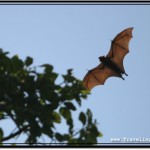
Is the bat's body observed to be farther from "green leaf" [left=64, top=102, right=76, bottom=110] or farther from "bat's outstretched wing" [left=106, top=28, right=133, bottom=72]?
"green leaf" [left=64, top=102, right=76, bottom=110]

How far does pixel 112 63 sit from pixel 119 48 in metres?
0.89

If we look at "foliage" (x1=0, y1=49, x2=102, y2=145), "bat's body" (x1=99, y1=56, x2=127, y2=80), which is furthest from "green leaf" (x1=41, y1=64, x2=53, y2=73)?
"bat's body" (x1=99, y1=56, x2=127, y2=80)

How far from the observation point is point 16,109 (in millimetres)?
6109

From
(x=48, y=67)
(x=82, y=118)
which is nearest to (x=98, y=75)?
(x=48, y=67)

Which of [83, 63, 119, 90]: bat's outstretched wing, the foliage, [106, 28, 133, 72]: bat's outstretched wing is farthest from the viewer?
[106, 28, 133, 72]: bat's outstretched wing

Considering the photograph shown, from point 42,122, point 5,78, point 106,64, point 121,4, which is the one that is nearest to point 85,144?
point 42,122

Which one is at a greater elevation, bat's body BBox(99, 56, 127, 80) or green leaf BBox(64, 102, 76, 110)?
bat's body BBox(99, 56, 127, 80)

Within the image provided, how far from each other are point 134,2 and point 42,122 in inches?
224

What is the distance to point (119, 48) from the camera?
16297mm

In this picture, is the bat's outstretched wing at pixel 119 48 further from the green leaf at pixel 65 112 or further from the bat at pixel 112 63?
the green leaf at pixel 65 112

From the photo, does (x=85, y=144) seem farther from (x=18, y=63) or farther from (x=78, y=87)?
(x=18, y=63)

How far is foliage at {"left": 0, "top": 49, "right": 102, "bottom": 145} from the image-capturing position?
6.27 m

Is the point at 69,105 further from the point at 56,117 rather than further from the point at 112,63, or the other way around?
the point at 112,63

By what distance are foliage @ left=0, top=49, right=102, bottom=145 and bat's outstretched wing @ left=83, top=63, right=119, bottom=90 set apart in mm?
8647
